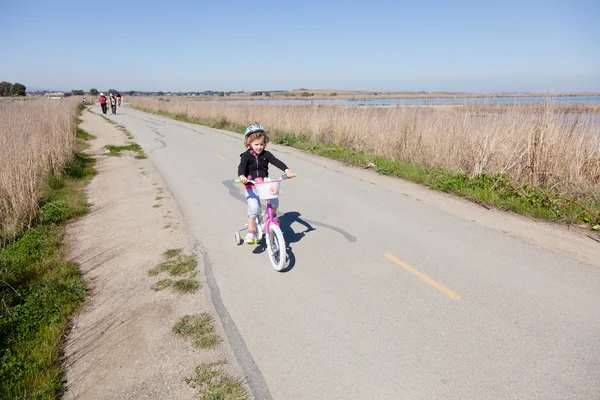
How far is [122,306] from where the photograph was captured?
4480 mm

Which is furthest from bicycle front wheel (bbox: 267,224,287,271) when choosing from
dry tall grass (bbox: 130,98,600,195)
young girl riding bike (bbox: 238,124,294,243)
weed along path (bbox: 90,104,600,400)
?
dry tall grass (bbox: 130,98,600,195)

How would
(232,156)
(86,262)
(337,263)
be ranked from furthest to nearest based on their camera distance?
(232,156)
(86,262)
(337,263)

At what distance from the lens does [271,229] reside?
16.7ft

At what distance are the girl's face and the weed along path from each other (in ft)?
4.99

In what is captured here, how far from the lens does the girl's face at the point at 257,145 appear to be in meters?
5.01

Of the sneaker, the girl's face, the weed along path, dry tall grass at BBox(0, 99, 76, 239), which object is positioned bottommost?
the weed along path

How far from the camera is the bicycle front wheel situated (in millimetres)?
4875

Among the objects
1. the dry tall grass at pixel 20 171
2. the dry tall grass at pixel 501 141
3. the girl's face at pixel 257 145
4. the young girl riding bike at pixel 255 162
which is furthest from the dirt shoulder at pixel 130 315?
the dry tall grass at pixel 501 141

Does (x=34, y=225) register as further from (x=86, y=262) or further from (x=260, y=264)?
(x=260, y=264)

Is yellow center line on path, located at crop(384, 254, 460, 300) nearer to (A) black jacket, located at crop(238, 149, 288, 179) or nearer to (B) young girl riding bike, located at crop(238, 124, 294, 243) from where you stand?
(B) young girl riding bike, located at crop(238, 124, 294, 243)

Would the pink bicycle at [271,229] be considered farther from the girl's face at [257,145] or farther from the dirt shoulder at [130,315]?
the dirt shoulder at [130,315]

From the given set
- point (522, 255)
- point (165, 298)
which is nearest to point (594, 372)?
point (522, 255)

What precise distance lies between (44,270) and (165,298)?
7.24 ft

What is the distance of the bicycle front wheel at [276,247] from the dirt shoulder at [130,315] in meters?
0.93
